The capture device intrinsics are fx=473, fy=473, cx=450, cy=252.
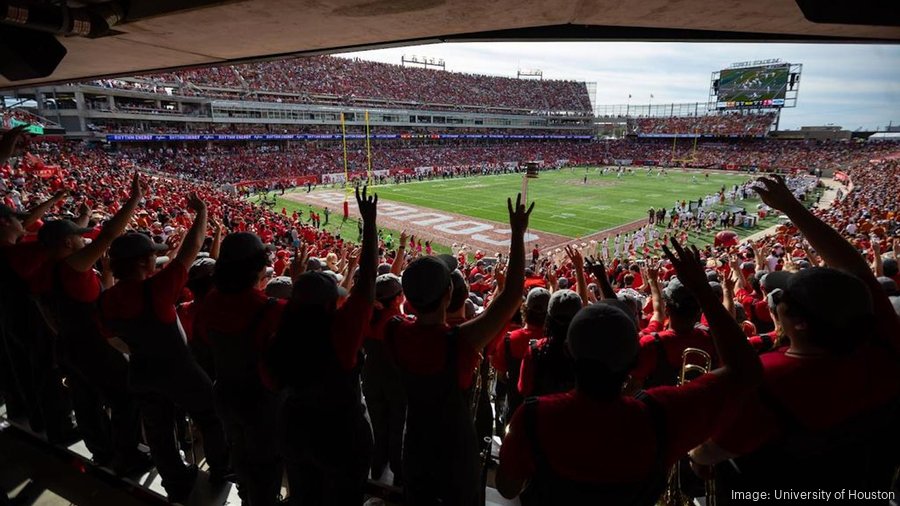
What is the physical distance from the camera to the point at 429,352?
2158 mm

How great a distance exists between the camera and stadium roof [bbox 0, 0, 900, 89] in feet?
10.3

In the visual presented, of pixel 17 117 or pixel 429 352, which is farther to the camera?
pixel 17 117

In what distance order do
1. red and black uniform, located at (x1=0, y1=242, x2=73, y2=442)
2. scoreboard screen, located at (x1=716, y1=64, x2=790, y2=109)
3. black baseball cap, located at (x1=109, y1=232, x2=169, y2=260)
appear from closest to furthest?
black baseball cap, located at (x1=109, y1=232, x2=169, y2=260)
red and black uniform, located at (x1=0, y1=242, x2=73, y2=442)
scoreboard screen, located at (x1=716, y1=64, x2=790, y2=109)

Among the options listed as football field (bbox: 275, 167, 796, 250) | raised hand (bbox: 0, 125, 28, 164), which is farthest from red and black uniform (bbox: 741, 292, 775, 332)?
football field (bbox: 275, 167, 796, 250)

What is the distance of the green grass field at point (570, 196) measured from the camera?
28.0 meters

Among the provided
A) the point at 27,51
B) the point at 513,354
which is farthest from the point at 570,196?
the point at 27,51

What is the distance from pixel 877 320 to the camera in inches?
75.7

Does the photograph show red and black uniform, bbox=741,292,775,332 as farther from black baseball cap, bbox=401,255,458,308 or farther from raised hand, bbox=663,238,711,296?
black baseball cap, bbox=401,255,458,308

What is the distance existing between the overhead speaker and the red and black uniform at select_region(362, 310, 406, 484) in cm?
374

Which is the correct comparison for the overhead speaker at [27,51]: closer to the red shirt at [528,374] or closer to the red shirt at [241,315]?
the red shirt at [241,315]

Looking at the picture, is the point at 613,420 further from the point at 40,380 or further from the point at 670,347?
the point at 40,380

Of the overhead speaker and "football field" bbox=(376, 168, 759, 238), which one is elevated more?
the overhead speaker

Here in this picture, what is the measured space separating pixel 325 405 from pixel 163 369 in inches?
49.7

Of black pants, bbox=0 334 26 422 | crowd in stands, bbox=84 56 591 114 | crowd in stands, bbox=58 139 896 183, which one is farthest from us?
crowd in stands, bbox=84 56 591 114
